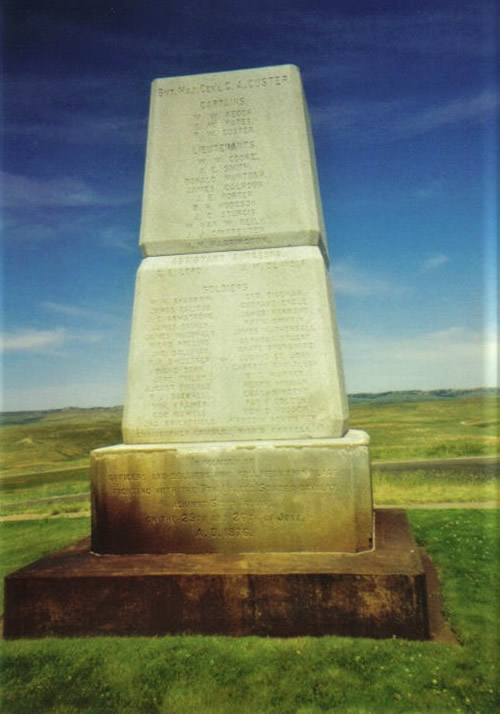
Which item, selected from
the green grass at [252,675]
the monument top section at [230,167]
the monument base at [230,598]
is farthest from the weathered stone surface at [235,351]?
the green grass at [252,675]

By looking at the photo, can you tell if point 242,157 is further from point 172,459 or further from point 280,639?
point 280,639

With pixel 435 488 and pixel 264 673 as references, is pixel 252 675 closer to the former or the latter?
pixel 264 673

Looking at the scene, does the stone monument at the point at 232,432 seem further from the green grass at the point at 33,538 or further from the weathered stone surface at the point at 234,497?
the green grass at the point at 33,538

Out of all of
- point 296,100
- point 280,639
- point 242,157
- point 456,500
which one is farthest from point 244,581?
point 456,500

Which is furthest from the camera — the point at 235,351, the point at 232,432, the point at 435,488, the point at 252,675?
the point at 435,488

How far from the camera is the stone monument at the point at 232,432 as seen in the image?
396 centimetres

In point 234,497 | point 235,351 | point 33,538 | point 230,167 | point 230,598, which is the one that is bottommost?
point 33,538

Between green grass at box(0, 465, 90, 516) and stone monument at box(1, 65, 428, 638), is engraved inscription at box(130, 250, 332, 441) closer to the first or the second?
stone monument at box(1, 65, 428, 638)

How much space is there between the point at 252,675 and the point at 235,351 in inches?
106

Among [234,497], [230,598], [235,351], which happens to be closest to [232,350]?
[235,351]

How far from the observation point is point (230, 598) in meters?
→ 3.95

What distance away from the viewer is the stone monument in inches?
156

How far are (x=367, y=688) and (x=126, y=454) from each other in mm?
2664

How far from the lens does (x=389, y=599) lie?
379 cm
